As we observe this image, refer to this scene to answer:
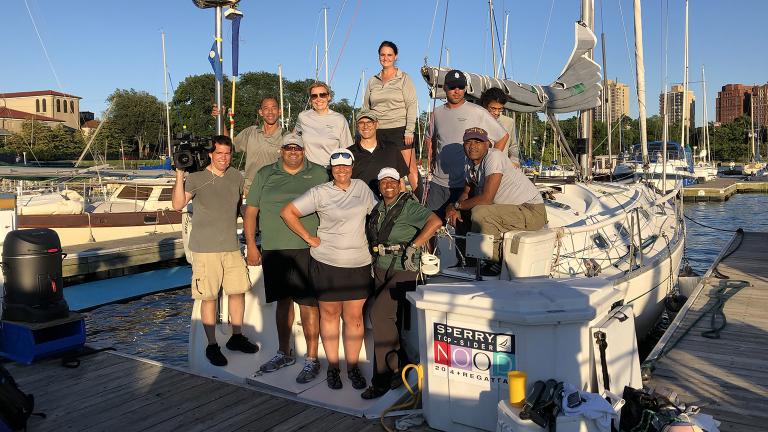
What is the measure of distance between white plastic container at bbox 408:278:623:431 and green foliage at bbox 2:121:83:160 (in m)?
46.7

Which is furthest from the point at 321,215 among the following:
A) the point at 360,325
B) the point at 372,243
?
the point at 360,325

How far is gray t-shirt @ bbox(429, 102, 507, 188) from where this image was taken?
6.63m

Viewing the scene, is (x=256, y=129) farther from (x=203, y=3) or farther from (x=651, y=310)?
(x=651, y=310)

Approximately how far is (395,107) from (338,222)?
218cm

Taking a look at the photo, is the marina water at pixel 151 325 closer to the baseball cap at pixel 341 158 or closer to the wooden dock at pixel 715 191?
the baseball cap at pixel 341 158

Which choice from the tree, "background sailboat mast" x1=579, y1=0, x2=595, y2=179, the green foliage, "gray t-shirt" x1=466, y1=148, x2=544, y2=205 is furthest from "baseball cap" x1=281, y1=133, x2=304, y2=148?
the tree

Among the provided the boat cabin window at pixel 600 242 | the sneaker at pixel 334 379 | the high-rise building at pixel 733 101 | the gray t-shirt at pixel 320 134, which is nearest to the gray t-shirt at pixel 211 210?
the gray t-shirt at pixel 320 134

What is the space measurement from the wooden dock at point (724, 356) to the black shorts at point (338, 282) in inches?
105

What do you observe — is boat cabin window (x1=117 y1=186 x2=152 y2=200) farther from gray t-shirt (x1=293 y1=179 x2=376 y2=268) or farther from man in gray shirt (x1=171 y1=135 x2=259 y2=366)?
gray t-shirt (x1=293 y1=179 x2=376 y2=268)

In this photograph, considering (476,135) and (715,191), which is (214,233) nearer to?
(476,135)

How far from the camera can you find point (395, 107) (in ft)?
22.6

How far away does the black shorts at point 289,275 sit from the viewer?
5.71 m

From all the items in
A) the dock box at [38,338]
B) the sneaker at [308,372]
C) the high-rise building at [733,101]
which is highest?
the high-rise building at [733,101]

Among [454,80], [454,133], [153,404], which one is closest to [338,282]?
[153,404]
